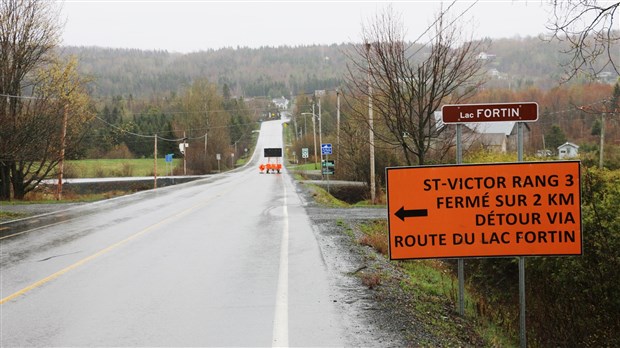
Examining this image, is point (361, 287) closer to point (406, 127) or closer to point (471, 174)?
point (471, 174)

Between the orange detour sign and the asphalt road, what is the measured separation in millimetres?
1438

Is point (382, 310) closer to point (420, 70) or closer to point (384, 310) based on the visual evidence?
point (384, 310)

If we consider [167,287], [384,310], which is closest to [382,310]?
[384,310]

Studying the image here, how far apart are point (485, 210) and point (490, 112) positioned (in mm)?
1103

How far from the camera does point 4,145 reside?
2361 centimetres

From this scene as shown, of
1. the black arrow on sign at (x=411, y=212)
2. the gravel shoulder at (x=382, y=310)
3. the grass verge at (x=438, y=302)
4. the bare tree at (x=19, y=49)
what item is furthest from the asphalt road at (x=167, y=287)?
the bare tree at (x=19, y=49)

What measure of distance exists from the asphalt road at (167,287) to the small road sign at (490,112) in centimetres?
269

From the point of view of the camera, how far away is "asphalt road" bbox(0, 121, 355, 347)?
5773 mm

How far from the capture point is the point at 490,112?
6.12 meters

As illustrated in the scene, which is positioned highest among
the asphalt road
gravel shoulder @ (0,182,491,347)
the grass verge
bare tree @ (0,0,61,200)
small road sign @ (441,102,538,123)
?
bare tree @ (0,0,61,200)

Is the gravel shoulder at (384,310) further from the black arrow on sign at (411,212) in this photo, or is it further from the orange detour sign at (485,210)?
the black arrow on sign at (411,212)

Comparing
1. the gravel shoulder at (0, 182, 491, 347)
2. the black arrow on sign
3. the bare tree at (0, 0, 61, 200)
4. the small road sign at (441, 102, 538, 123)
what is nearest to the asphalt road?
the gravel shoulder at (0, 182, 491, 347)

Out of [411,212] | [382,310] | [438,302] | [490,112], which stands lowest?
[438,302]

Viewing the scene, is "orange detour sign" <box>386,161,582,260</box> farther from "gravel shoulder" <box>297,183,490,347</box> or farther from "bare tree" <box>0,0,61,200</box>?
"bare tree" <box>0,0,61,200</box>
